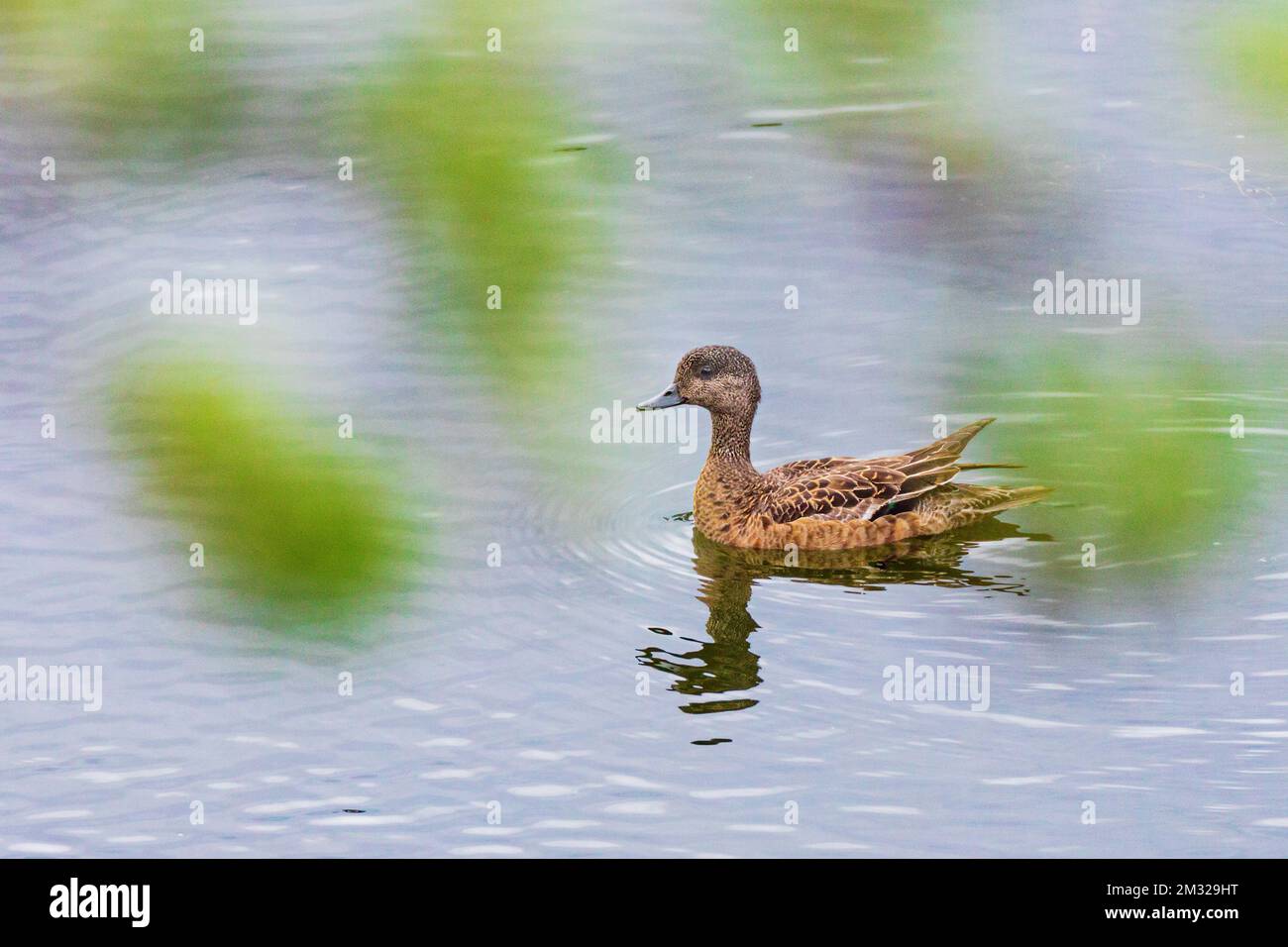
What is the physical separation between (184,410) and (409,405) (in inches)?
257

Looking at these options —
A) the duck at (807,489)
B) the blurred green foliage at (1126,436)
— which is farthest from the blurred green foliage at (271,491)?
the blurred green foliage at (1126,436)

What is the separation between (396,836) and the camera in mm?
8969

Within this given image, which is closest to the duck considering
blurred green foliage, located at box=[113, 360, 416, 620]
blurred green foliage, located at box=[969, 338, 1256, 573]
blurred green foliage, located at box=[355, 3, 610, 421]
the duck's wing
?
the duck's wing

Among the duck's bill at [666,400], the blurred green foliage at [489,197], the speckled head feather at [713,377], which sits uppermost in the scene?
the blurred green foliage at [489,197]

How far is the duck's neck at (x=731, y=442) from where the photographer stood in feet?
43.4

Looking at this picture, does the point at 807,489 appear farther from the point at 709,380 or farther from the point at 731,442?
the point at 709,380

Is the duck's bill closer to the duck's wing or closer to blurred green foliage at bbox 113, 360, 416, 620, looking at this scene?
the duck's wing

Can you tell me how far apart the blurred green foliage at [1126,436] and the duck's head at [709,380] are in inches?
65.2

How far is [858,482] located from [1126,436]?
2.40 m

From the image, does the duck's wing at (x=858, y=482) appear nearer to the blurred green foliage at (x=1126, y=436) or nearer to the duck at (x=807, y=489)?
the duck at (x=807, y=489)

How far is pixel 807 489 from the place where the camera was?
1278 centimetres

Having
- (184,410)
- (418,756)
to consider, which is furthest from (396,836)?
(184,410)

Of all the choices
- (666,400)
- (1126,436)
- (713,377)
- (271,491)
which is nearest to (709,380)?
(713,377)

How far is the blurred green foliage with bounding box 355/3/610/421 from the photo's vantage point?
8539mm
